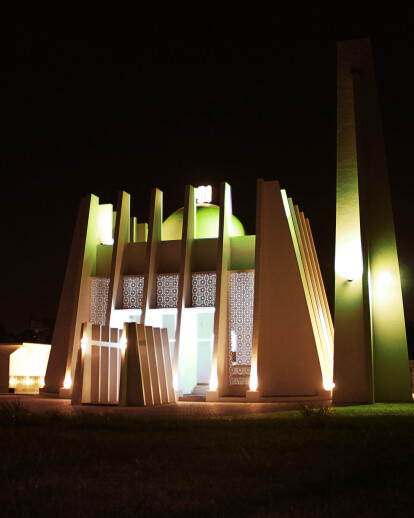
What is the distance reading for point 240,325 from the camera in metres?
21.1

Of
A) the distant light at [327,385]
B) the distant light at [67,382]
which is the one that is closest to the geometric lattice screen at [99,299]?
the distant light at [67,382]

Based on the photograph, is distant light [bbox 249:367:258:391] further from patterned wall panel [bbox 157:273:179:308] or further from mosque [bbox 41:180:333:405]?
patterned wall panel [bbox 157:273:179:308]

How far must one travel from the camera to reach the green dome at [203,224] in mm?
23906

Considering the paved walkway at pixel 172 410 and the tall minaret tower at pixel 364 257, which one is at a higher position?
the tall minaret tower at pixel 364 257

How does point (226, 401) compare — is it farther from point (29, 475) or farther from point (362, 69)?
point (29, 475)

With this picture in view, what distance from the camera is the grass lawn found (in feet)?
13.5

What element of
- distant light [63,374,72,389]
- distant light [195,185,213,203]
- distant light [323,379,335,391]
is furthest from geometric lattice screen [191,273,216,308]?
distant light [63,374,72,389]

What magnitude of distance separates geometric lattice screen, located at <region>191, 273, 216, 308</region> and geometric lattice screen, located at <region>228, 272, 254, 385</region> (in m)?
0.78

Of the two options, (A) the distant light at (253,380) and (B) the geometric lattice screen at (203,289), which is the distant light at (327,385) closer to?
(A) the distant light at (253,380)

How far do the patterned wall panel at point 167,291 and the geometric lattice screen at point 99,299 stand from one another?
7.25 feet

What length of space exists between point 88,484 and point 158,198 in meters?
18.9

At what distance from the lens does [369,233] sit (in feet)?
56.5

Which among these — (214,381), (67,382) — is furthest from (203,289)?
(67,382)

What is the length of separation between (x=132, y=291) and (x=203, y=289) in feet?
9.25
